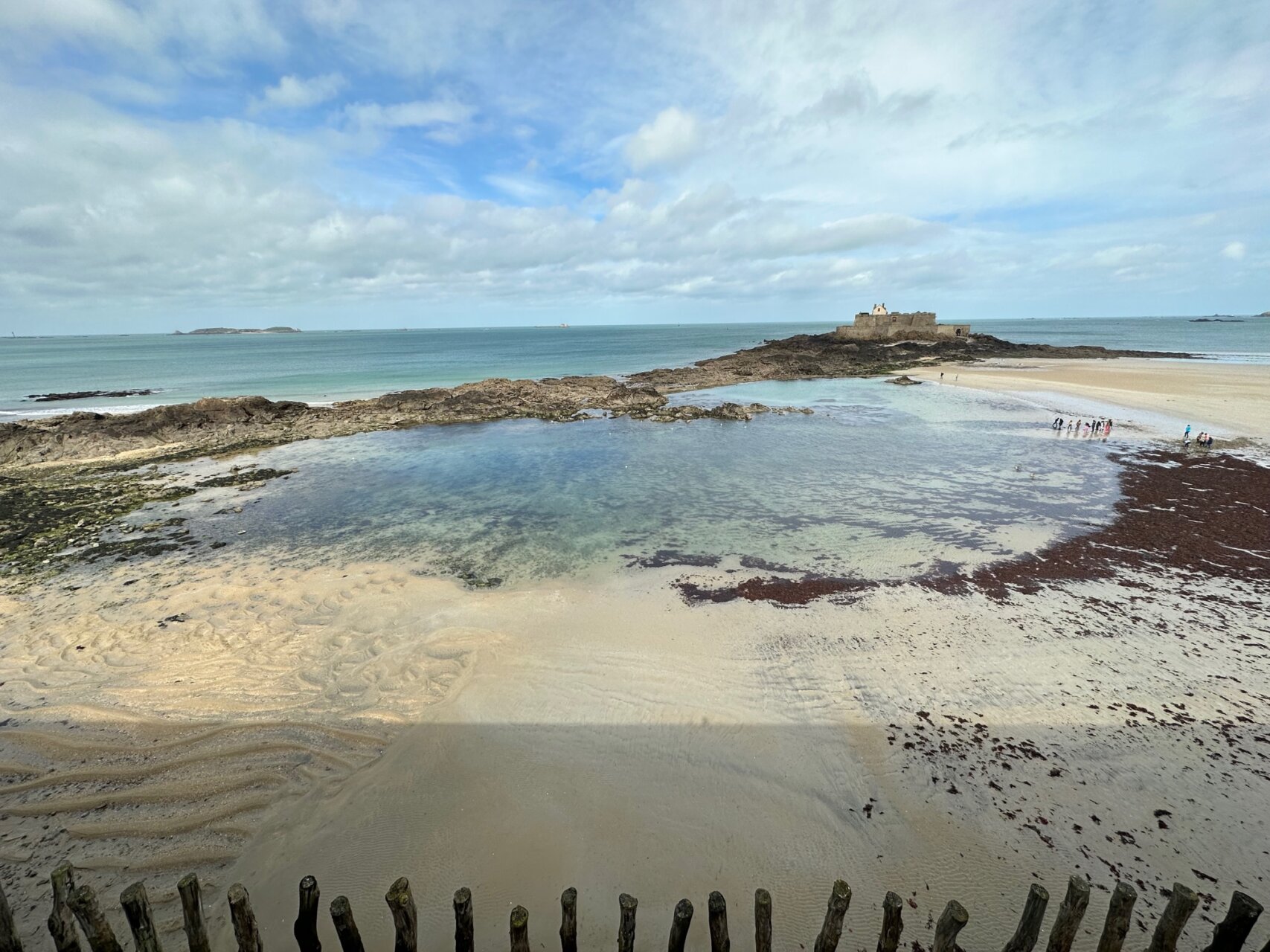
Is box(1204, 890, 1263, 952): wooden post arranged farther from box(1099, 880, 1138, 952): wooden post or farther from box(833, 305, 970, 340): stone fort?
box(833, 305, 970, 340): stone fort

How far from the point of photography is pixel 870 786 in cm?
626

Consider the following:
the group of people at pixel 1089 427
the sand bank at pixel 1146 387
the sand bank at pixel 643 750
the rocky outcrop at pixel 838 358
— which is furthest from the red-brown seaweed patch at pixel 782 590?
the rocky outcrop at pixel 838 358

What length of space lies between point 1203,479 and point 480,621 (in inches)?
850

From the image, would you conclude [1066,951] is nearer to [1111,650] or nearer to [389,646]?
[1111,650]

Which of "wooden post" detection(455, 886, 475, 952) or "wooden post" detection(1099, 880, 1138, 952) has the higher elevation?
"wooden post" detection(1099, 880, 1138, 952)

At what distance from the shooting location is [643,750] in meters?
6.91

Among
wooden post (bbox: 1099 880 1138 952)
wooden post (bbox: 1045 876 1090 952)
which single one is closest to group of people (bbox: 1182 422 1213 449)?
wooden post (bbox: 1099 880 1138 952)

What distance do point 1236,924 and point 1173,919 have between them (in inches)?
17.0

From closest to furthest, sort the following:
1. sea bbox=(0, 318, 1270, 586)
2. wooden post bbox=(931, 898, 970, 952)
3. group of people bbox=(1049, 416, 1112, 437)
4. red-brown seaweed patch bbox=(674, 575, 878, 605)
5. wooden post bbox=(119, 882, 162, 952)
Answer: wooden post bbox=(119, 882, 162, 952), wooden post bbox=(931, 898, 970, 952), red-brown seaweed patch bbox=(674, 575, 878, 605), sea bbox=(0, 318, 1270, 586), group of people bbox=(1049, 416, 1112, 437)

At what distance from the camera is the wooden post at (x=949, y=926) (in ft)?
12.2

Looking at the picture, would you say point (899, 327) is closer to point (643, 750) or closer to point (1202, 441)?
point (1202, 441)

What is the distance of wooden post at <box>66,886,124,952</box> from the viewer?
3.65 m

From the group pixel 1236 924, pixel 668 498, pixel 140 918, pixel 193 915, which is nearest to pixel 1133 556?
pixel 1236 924

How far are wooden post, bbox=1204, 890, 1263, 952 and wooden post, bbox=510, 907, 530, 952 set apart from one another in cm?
459
